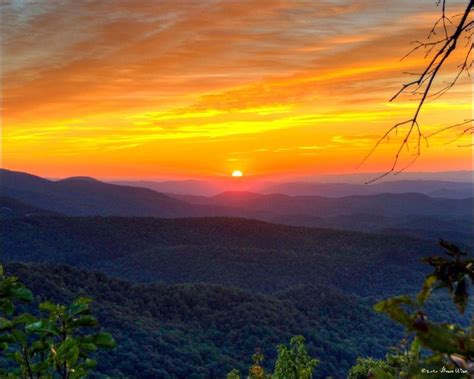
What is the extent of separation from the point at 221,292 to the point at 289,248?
277 ft

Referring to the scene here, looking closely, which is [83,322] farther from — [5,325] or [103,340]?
[5,325]

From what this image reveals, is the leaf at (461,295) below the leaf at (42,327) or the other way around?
the other way around

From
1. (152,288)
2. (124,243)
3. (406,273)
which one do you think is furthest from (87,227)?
(406,273)

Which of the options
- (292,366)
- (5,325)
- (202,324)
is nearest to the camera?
(5,325)

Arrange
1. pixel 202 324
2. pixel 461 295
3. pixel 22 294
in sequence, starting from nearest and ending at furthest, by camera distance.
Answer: pixel 461 295
pixel 22 294
pixel 202 324

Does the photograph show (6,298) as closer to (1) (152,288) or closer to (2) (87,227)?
(1) (152,288)

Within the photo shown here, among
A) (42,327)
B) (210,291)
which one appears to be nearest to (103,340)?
(42,327)

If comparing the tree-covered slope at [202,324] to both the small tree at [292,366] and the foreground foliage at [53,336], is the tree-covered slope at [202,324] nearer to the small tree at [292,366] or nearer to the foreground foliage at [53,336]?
the small tree at [292,366]

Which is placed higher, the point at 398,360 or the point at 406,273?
the point at 398,360

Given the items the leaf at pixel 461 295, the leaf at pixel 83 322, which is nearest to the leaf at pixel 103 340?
the leaf at pixel 83 322

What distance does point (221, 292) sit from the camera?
113125 millimetres

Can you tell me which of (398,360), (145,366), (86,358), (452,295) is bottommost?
(145,366)

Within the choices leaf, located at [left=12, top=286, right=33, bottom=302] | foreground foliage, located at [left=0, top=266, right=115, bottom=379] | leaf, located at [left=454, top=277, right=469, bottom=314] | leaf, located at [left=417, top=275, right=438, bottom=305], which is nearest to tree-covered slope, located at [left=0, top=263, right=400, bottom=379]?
foreground foliage, located at [left=0, top=266, right=115, bottom=379]

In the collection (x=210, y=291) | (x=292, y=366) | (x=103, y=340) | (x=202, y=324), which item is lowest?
(x=202, y=324)
